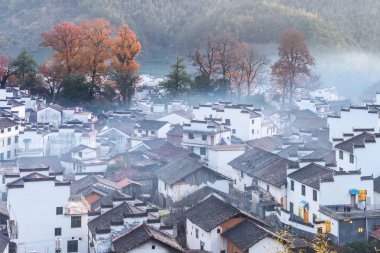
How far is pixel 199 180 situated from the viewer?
21.3 meters

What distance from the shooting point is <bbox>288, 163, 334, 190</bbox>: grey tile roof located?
18.2 metres

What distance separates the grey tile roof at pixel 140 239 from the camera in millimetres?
15047

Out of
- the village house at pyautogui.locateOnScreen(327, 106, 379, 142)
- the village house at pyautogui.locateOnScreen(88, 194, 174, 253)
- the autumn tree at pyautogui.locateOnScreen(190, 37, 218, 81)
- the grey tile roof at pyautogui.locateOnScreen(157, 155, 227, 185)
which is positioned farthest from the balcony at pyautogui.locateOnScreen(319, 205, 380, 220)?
the autumn tree at pyautogui.locateOnScreen(190, 37, 218, 81)

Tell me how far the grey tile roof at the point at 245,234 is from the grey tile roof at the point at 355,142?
460cm

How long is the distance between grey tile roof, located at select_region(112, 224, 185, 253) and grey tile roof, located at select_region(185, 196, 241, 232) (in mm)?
1420

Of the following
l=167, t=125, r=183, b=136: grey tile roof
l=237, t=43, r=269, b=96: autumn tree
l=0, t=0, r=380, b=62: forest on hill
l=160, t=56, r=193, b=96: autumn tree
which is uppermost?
l=0, t=0, r=380, b=62: forest on hill

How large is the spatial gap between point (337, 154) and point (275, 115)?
13.4 m

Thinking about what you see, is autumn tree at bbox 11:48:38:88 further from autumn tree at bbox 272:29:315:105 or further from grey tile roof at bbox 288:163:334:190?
grey tile roof at bbox 288:163:334:190

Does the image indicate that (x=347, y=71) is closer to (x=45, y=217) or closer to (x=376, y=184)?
(x=376, y=184)

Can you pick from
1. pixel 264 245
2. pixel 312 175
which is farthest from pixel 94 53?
pixel 264 245

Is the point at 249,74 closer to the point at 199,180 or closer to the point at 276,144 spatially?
the point at 276,144

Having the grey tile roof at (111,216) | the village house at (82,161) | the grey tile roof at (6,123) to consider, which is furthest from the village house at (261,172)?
the grey tile roof at (6,123)

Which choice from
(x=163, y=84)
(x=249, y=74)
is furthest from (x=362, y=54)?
(x=163, y=84)

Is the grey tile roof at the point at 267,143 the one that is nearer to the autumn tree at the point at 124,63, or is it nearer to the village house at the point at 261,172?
the village house at the point at 261,172
